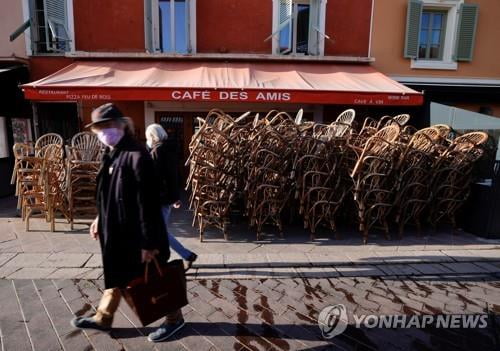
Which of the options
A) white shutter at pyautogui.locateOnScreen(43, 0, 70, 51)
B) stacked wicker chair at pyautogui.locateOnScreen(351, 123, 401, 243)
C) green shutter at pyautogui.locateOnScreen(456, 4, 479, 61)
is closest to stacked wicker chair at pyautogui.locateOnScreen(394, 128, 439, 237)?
stacked wicker chair at pyautogui.locateOnScreen(351, 123, 401, 243)

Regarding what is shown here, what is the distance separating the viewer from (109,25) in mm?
7398

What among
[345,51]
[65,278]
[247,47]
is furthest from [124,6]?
[65,278]

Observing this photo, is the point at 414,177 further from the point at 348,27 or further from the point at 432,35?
the point at 432,35

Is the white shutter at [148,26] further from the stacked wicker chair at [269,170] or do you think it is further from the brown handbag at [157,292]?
the brown handbag at [157,292]

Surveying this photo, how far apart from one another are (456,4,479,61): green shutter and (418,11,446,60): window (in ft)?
1.32

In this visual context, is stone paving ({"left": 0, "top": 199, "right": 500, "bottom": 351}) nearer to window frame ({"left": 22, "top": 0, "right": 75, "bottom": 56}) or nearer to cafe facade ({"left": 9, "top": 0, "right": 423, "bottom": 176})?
cafe facade ({"left": 9, "top": 0, "right": 423, "bottom": 176})

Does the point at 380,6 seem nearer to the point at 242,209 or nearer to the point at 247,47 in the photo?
the point at 247,47

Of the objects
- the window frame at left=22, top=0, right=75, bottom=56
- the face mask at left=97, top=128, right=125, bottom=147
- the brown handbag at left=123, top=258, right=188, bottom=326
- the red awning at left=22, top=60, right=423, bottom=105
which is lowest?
the brown handbag at left=123, top=258, right=188, bottom=326

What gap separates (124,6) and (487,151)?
330 inches

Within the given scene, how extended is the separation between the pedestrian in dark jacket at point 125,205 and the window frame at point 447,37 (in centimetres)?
823

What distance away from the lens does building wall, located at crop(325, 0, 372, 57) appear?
7.70 meters

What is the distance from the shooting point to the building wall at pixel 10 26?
7000mm

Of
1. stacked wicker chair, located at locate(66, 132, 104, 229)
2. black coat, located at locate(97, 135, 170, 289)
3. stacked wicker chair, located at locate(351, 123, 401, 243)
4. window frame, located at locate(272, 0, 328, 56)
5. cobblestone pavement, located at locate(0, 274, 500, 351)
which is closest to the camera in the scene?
black coat, located at locate(97, 135, 170, 289)

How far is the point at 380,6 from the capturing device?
771 centimetres
